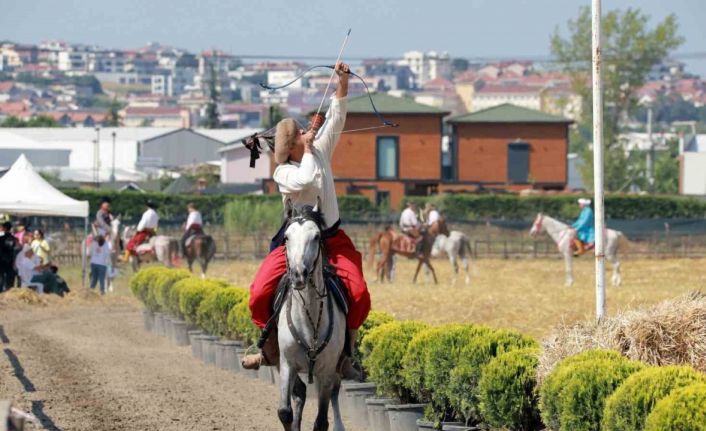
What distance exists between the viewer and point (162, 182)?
87.7 metres

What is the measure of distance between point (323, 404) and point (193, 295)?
9.88 m

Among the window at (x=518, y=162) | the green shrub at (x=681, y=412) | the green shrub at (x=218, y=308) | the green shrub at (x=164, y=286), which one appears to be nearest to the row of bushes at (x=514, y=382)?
the green shrub at (x=681, y=412)

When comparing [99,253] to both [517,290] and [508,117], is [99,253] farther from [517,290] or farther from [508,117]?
[508,117]

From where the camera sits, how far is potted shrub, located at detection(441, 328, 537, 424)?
11.3 metres

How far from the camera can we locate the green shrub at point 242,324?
55.6 feet

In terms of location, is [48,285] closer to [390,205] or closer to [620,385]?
[620,385]

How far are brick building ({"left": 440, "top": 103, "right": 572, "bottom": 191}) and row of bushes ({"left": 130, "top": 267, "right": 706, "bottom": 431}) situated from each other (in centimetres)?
5127

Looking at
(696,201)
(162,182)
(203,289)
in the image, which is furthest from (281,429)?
(162,182)

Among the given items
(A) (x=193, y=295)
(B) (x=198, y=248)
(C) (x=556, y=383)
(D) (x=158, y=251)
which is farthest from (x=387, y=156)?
(C) (x=556, y=383)

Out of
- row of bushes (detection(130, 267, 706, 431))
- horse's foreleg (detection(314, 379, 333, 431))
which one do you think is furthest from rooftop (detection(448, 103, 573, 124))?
horse's foreleg (detection(314, 379, 333, 431))

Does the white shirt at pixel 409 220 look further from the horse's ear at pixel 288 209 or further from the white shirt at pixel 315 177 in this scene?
the horse's ear at pixel 288 209

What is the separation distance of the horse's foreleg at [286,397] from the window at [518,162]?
5663cm

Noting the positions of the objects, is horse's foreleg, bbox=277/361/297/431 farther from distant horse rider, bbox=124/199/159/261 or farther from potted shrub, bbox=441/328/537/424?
distant horse rider, bbox=124/199/159/261

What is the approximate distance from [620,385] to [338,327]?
2765 mm
